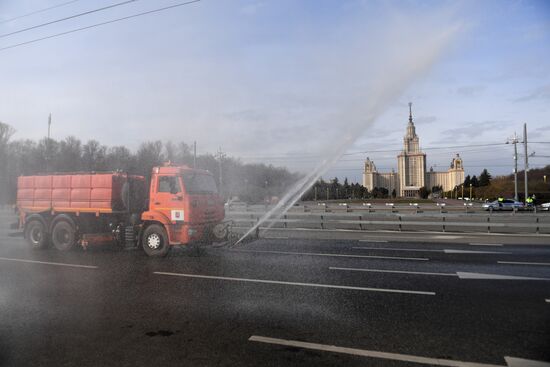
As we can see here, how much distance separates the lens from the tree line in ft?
46.2

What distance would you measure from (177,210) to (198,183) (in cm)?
116

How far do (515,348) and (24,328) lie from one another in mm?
6850

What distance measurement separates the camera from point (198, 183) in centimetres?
1228

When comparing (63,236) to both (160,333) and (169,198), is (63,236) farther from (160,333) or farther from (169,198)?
(160,333)

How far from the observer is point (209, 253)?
500 inches

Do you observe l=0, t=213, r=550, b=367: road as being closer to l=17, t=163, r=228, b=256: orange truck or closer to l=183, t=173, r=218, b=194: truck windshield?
l=17, t=163, r=228, b=256: orange truck

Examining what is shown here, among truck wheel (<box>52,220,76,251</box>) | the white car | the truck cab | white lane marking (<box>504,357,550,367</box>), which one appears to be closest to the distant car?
the white car

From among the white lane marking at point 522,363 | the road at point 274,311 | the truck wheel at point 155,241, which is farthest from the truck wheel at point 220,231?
the white lane marking at point 522,363

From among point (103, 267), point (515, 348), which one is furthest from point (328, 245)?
point (515, 348)

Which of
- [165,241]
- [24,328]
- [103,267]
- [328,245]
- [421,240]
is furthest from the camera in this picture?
[421,240]

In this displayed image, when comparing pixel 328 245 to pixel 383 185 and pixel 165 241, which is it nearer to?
pixel 165 241

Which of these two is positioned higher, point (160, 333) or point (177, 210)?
point (177, 210)

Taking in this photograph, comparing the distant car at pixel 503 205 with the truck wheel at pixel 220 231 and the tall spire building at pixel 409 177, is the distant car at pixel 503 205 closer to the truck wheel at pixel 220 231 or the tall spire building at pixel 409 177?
the truck wheel at pixel 220 231

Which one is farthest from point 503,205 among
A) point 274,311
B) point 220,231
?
point 274,311
